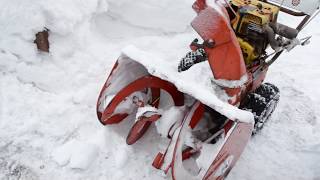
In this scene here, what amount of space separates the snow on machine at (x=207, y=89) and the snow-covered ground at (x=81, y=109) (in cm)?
29

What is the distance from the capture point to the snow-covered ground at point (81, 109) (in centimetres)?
356

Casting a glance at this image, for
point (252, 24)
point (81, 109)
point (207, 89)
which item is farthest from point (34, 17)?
point (252, 24)

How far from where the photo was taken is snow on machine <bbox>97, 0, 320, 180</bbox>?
308 cm

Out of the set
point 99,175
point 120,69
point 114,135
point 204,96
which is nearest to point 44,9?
point 120,69

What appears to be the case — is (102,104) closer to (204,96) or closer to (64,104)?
(64,104)

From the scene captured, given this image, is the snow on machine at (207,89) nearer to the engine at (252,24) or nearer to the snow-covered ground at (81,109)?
the engine at (252,24)

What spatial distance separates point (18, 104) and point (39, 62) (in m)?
0.60

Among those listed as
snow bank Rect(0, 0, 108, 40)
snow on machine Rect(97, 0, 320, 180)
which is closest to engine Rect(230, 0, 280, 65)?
snow on machine Rect(97, 0, 320, 180)

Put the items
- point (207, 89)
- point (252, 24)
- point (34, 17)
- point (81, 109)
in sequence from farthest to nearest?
point (34, 17), point (81, 109), point (252, 24), point (207, 89)

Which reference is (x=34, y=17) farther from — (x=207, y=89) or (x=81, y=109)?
(x=207, y=89)

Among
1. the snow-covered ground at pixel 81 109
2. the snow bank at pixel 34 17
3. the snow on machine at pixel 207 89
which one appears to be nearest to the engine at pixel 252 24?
the snow on machine at pixel 207 89

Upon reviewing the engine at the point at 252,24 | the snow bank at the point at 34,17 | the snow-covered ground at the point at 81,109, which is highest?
the engine at the point at 252,24

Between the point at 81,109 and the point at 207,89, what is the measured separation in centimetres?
141

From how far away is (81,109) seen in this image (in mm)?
4039
